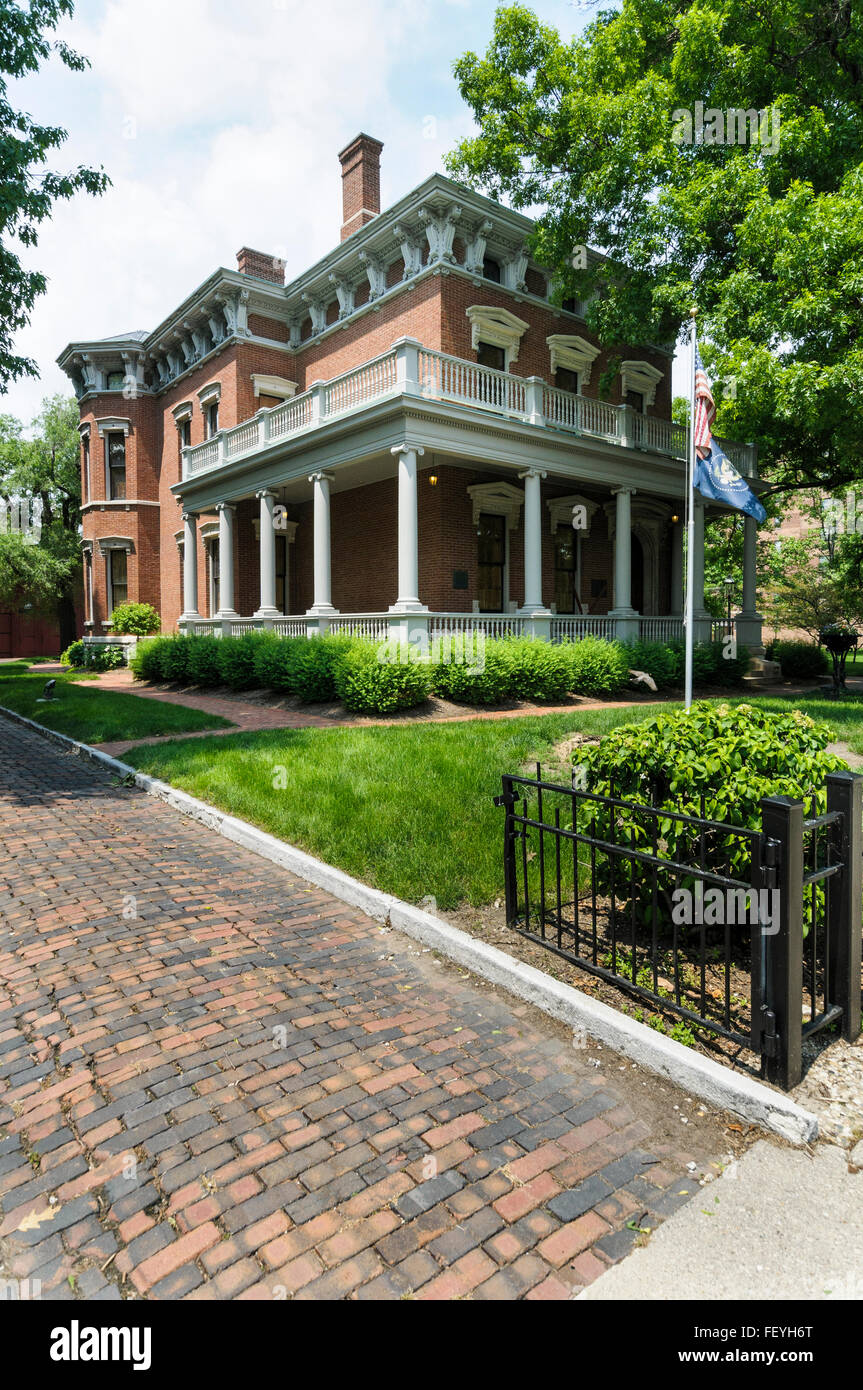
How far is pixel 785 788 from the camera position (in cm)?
369

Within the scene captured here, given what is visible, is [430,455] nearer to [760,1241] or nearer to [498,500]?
[498,500]

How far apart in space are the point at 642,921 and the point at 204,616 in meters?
Answer: 23.4

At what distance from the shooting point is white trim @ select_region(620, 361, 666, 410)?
22.0 meters

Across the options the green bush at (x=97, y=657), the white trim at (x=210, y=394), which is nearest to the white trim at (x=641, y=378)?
the white trim at (x=210, y=394)

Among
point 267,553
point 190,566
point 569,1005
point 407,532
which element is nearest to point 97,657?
point 190,566

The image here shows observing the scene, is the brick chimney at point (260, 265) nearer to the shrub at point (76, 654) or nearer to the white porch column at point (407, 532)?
the white porch column at point (407, 532)

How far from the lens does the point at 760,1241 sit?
7.65 feet

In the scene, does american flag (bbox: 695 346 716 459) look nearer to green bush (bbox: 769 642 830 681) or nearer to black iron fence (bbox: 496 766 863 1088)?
black iron fence (bbox: 496 766 863 1088)

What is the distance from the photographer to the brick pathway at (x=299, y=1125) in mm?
2279

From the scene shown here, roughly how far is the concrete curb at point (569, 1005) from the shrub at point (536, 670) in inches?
334

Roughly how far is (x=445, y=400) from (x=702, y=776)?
41.5 feet

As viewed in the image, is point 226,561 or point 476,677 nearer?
point 476,677

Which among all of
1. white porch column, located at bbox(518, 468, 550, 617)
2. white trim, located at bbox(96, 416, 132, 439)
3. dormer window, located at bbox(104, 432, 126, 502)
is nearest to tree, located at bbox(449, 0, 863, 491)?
white porch column, located at bbox(518, 468, 550, 617)
